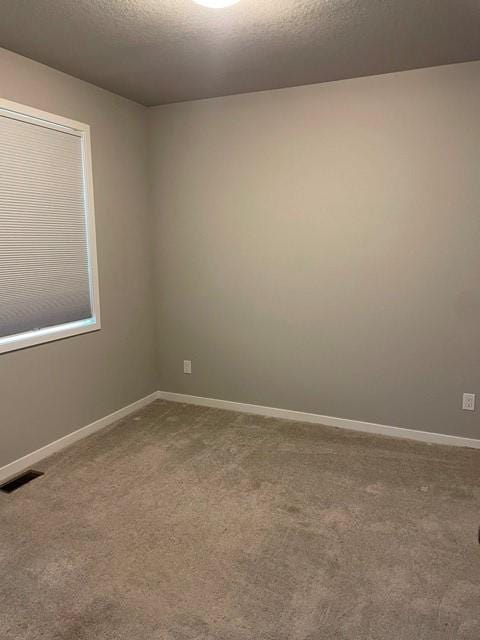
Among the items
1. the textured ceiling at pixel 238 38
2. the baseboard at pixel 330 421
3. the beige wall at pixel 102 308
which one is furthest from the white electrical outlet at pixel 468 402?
the beige wall at pixel 102 308

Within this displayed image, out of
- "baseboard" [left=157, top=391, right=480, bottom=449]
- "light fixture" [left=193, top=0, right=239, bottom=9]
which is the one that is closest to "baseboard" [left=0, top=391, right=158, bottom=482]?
"baseboard" [left=157, top=391, right=480, bottom=449]

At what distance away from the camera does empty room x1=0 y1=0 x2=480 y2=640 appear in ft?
6.95

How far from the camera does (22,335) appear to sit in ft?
10.1

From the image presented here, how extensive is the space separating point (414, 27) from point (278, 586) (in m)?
2.80

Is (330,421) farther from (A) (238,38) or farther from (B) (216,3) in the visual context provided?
(B) (216,3)

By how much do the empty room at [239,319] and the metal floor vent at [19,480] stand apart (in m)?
0.02

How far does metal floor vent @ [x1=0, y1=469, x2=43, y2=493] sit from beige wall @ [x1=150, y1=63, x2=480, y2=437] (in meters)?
1.58

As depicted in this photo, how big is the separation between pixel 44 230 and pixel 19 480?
5.25 feet

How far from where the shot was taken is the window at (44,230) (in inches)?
116

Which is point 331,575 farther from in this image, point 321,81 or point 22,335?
point 321,81

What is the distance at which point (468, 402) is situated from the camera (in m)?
3.35

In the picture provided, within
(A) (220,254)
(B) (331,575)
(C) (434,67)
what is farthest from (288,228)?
(B) (331,575)

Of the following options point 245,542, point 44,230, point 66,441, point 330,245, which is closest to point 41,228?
point 44,230

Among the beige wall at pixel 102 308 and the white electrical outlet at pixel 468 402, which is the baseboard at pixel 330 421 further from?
the beige wall at pixel 102 308
